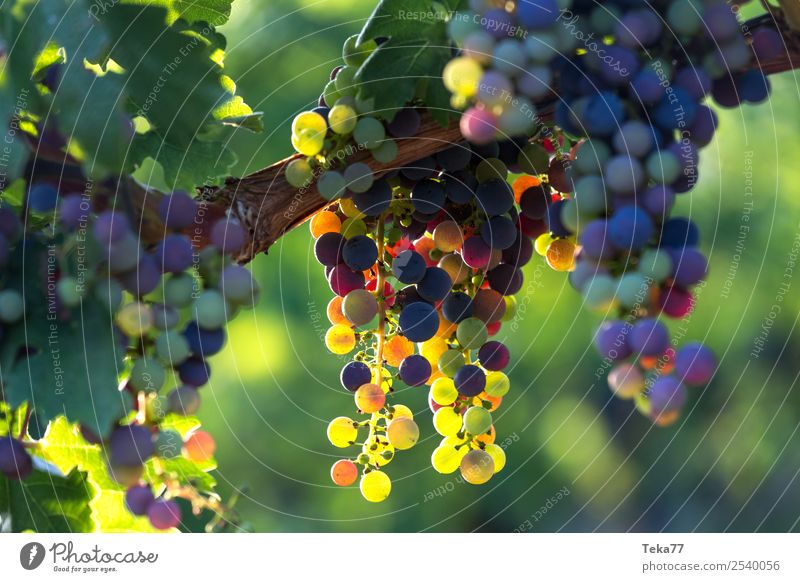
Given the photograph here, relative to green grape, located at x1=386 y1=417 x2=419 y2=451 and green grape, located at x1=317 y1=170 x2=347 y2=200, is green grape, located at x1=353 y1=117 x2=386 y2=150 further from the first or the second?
green grape, located at x1=386 y1=417 x2=419 y2=451

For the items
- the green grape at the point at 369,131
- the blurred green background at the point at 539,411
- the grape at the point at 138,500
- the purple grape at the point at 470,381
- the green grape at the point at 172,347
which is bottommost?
the blurred green background at the point at 539,411

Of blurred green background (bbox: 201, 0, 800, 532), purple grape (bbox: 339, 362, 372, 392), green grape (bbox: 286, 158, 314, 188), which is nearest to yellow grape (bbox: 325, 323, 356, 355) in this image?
purple grape (bbox: 339, 362, 372, 392)

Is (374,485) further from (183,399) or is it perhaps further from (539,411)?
(539,411)

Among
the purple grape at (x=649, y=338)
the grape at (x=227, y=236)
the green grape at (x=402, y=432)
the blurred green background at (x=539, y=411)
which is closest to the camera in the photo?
the purple grape at (x=649, y=338)

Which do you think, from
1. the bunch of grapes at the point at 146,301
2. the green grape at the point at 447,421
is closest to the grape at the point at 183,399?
the bunch of grapes at the point at 146,301

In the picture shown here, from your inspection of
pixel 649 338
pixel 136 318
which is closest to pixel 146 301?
pixel 136 318

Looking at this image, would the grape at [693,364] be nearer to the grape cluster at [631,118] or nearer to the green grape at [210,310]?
the grape cluster at [631,118]
